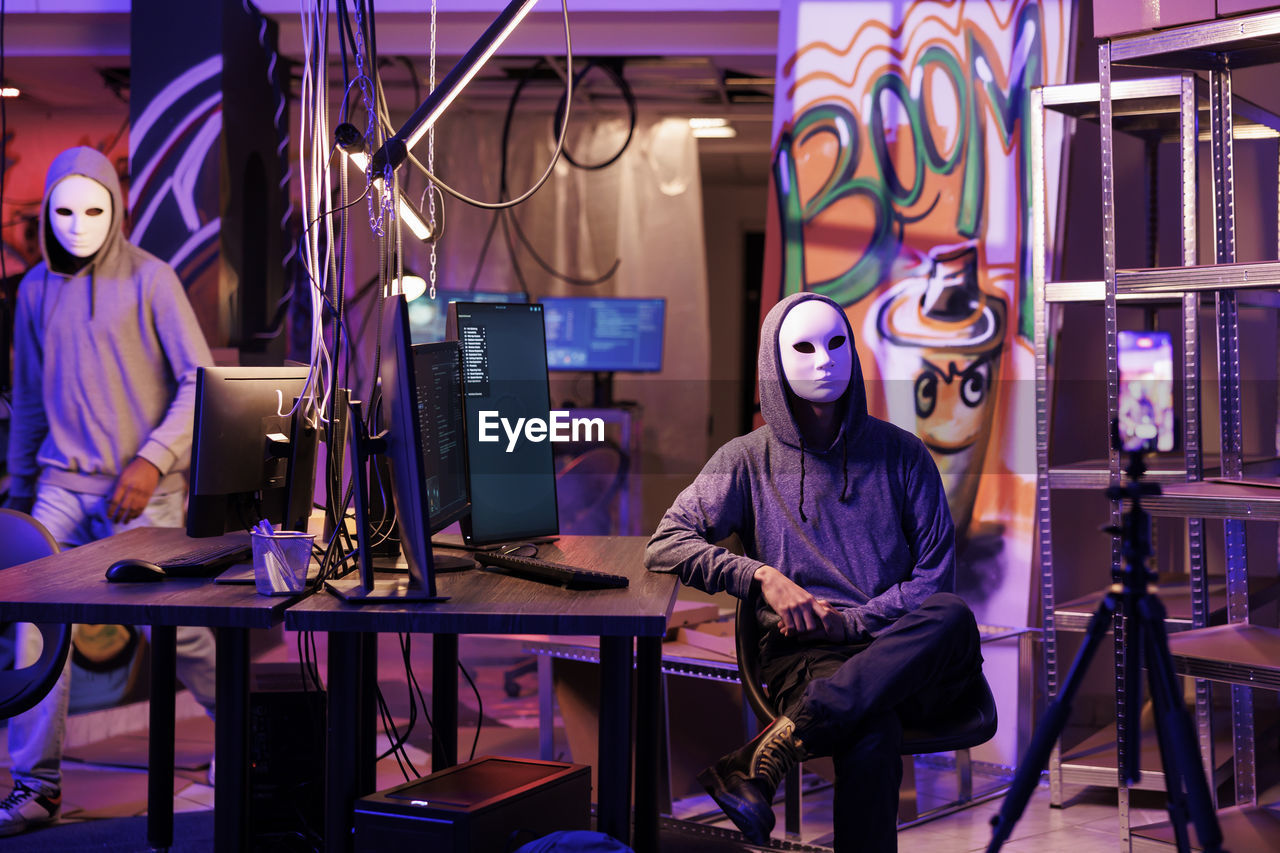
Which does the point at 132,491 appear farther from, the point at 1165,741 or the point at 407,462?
the point at 1165,741

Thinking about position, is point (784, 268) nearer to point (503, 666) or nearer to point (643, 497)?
point (643, 497)

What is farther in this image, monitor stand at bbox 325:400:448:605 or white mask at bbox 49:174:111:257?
white mask at bbox 49:174:111:257

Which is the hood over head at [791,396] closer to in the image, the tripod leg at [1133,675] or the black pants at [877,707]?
the black pants at [877,707]

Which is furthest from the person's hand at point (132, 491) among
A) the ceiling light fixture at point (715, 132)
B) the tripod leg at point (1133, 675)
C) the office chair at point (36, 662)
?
the tripod leg at point (1133, 675)

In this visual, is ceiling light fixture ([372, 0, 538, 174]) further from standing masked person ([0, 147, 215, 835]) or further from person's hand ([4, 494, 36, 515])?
person's hand ([4, 494, 36, 515])

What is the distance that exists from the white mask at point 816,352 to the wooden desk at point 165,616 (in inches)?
46.8

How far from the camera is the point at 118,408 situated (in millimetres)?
3932

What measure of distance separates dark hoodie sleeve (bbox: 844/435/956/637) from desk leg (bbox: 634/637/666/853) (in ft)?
1.37

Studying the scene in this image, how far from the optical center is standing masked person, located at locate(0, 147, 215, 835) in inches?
154

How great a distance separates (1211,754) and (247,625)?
7.61ft

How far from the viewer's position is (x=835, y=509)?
8.36 feet

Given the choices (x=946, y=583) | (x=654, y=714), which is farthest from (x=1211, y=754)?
(x=654, y=714)

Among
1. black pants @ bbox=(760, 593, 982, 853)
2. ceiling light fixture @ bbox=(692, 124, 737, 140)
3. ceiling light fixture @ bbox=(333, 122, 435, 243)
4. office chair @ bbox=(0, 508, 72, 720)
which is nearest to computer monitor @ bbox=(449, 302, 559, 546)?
ceiling light fixture @ bbox=(333, 122, 435, 243)

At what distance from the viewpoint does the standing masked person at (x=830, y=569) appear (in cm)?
212
